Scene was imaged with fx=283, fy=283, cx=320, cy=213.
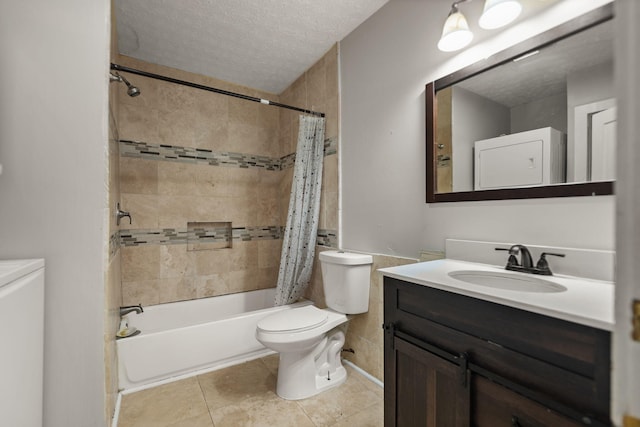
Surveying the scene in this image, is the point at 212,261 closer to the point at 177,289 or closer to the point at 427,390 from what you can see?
the point at 177,289

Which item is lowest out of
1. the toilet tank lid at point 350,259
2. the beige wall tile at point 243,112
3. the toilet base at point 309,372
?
the toilet base at point 309,372

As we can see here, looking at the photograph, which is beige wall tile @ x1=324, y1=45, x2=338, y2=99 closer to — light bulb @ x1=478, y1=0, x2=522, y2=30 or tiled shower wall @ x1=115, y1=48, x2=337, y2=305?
tiled shower wall @ x1=115, y1=48, x2=337, y2=305

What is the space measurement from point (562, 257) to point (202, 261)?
102 inches

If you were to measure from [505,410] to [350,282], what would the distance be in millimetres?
1070

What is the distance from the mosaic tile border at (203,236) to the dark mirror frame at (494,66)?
3.19 ft

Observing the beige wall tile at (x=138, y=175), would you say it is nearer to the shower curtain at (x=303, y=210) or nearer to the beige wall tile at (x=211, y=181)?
the beige wall tile at (x=211, y=181)

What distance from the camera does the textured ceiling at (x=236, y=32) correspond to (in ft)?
5.90

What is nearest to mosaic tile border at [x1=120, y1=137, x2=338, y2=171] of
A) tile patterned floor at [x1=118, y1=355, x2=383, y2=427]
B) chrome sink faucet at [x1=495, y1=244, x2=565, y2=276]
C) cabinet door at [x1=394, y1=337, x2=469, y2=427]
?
chrome sink faucet at [x1=495, y1=244, x2=565, y2=276]

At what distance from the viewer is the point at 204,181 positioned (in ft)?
8.80

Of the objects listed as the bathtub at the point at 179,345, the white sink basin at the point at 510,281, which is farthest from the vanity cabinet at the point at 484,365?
the bathtub at the point at 179,345

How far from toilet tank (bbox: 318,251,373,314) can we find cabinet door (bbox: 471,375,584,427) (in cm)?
97

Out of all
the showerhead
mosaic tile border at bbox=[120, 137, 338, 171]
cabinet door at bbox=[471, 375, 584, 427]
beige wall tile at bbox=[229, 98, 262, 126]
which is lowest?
cabinet door at bbox=[471, 375, 584, 427]

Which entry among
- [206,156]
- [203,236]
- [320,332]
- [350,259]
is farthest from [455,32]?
[203,236]

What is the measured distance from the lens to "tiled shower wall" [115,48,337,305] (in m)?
2.35
